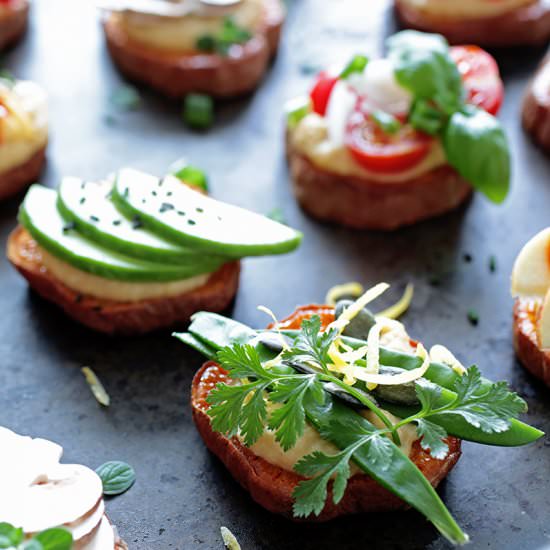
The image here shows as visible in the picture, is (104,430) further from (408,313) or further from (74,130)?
(74,130)

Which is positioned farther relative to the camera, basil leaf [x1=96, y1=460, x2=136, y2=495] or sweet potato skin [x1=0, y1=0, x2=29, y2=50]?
sweet potato skin [x1=0, y1=0, x2=29, y2=50]

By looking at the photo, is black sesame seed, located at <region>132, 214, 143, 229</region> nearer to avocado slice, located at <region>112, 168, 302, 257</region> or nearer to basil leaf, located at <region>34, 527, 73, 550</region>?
avocado slice, located at <region>112, 168, 302, 257</region>

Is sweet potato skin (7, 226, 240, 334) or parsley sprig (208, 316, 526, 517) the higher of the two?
parsley sprig (208, 316, 526, 517)

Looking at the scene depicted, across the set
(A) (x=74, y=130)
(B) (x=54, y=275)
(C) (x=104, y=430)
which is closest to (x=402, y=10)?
(A) (x=74, y=130)

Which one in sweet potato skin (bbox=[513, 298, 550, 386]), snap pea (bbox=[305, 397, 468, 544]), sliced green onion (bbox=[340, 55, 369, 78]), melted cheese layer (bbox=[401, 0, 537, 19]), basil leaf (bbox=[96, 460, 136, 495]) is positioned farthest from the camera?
melted cheese layer (bbox=[401, 0, 537, 19])

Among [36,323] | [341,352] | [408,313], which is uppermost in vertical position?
[341,352]

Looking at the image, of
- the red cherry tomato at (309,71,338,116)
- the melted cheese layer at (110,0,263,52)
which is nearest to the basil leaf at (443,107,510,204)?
the red cherry tomato at (309,71,338,116)
